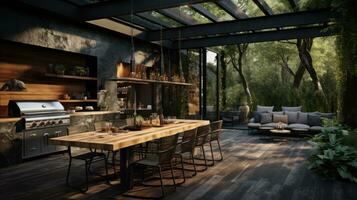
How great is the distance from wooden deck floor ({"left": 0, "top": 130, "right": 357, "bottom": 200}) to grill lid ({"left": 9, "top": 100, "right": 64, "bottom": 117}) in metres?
0.99

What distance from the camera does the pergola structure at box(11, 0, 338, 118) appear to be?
20.8ft

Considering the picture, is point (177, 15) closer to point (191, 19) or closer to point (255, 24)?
point (191, 19)

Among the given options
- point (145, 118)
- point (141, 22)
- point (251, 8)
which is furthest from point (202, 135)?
point (251, 8)

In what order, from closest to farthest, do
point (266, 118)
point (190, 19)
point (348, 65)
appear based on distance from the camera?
point (348, 65) → point (190, 19) → point (266, 118)

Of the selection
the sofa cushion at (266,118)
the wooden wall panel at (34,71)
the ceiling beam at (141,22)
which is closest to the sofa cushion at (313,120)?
the sofa cushion at (266,118)

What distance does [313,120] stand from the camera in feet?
30.7

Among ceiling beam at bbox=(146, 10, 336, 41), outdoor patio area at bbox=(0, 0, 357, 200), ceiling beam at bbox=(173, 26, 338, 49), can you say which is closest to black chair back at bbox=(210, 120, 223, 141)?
outdoor patio area at bbox=(0, 0, 357, 200)

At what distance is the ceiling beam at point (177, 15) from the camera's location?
7477 mm

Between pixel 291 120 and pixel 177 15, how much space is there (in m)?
4.97

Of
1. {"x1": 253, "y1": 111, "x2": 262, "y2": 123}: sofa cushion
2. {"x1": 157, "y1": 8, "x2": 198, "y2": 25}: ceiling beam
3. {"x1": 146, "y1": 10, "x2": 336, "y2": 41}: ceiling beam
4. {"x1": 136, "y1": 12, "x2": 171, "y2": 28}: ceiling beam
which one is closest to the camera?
{"x1": 146, "y1": 10, "x2": 336, "y2": 41}: ceiling beam

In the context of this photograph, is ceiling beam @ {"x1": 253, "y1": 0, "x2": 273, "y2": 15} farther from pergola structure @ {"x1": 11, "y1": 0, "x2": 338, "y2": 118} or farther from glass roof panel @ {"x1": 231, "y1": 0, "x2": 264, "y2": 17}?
glass roof panel @ {"x1": 231, "y1": 0, "x2": 264, "y2": 17}

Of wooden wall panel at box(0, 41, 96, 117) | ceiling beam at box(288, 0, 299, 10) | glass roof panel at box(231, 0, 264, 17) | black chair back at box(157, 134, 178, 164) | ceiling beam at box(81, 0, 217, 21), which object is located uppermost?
glass roof panel at box(231, 0, 264, 17)

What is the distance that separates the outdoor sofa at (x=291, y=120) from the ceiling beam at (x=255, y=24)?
2.98 metres

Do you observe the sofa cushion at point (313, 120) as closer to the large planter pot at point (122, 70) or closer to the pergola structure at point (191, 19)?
the pergola structure at point (191, 19)
